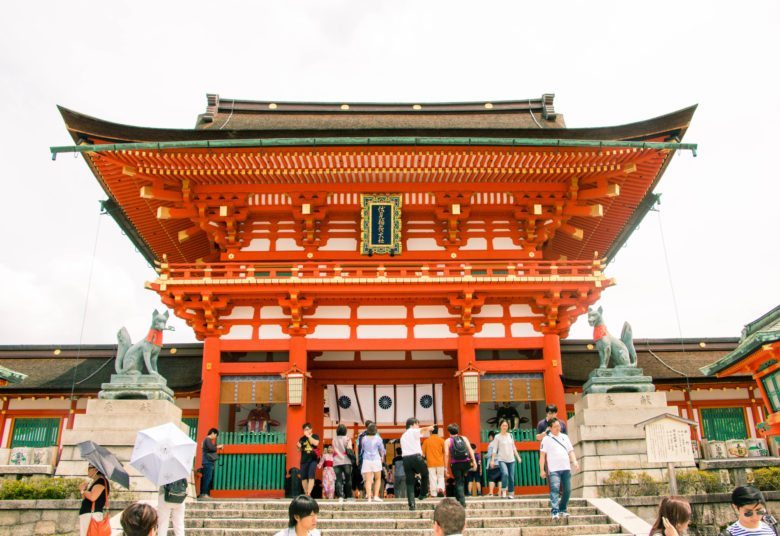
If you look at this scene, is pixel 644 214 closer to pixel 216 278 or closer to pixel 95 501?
pixel 216 278

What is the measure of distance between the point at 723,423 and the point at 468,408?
345 inches

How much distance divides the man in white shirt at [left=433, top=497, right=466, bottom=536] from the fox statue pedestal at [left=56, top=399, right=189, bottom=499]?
33.0 ft

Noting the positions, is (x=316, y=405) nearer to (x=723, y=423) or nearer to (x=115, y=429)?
(x=115, y=429)

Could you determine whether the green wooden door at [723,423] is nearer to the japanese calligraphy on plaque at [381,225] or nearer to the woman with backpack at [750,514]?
the japanese calligraphy on plaque at [381,225]

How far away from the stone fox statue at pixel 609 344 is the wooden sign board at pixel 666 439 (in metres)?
2.90

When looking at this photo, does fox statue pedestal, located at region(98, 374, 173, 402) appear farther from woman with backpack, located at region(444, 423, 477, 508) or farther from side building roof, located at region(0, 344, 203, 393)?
woman with backpack, located at region(444, 423, 477, 508)

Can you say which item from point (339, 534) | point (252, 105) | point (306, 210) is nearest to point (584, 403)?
point (339, 534)

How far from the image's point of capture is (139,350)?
14.9m

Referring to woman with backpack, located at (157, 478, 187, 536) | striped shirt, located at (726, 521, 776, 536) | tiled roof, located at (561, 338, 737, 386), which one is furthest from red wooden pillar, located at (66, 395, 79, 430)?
striped shirt, located at (726, 521, 776, 536)

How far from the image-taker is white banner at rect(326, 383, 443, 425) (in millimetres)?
19609

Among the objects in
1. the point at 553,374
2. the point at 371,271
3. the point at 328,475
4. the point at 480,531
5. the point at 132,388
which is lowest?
the point at 480,531

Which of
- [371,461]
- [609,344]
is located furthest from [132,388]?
[609,344]

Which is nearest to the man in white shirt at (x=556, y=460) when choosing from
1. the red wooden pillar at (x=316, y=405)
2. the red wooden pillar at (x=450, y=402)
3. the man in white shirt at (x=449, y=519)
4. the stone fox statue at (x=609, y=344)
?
the stone fox statue at (x=609, y=344)

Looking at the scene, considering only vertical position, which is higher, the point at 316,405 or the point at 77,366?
the point at 77,366
